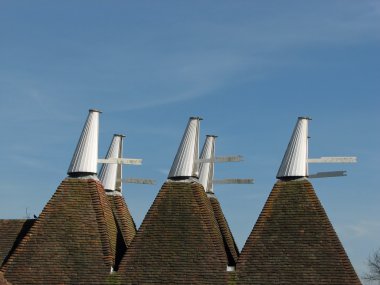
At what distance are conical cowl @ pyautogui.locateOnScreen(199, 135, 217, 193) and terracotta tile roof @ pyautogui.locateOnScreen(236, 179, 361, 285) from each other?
431 cm

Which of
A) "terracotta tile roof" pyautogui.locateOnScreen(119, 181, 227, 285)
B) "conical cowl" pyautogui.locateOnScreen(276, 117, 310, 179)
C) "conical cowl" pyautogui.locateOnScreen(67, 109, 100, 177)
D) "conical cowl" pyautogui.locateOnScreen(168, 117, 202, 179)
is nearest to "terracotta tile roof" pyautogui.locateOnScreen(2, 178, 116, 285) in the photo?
"conical cowl" pyautogui.locateOnScreen(67, 109, 100, 177)

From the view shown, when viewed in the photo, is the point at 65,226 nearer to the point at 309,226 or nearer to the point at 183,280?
the point at 183,280

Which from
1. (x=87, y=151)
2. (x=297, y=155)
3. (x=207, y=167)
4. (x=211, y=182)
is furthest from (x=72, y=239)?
(x=297, y=155)

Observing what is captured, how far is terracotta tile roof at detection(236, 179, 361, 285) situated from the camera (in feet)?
79.6

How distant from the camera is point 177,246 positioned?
83.7 feet

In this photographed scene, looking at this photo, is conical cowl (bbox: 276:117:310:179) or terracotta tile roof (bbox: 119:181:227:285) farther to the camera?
conical cowl (bbox: 276:117:310:179)

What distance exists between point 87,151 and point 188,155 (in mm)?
2956

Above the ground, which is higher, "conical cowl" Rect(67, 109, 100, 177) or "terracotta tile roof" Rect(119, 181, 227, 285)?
"conical cowl" Rect(67, 109, 100, 177)

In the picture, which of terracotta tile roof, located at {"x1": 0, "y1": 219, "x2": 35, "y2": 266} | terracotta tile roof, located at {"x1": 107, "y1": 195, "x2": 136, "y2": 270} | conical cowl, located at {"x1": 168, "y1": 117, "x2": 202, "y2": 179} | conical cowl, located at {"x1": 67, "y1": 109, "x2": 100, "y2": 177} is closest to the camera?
conical cowl, located at {"x1": 168, "y1": 117, "x2": 202, "y2": 179}

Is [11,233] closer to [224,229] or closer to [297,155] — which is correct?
[224,229]

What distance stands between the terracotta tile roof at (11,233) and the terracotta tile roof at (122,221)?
2.68 meters

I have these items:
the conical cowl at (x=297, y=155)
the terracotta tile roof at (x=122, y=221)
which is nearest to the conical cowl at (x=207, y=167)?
the terracotta tile roof at (x=122, y=221)

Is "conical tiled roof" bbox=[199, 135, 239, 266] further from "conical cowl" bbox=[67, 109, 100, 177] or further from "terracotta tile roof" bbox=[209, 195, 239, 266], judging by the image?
"conical cowl" bbox=[67, 109, 100, 177]

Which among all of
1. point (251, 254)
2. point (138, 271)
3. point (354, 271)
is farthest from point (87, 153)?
point (354, 271)
